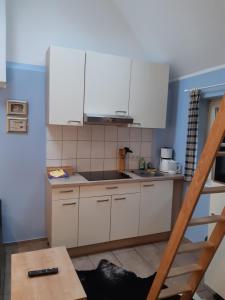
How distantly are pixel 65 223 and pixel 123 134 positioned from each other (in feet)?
4.45

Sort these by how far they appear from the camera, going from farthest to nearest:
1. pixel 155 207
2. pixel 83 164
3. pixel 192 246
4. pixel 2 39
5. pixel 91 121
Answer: pixel 83 164, pixel 155 207, pixel 91 121, pixel 2 39, pixel 192 246

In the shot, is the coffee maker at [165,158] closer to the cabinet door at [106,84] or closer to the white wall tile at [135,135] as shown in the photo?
the white wall tile at [135,135]

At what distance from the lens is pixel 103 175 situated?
117 inches

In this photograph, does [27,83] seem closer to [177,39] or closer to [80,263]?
[177,39]

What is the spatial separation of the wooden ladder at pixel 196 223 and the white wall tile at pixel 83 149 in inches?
70.8

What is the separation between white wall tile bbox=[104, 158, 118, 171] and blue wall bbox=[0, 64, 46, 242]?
2.62 feet

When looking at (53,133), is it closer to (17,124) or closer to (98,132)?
(17,124)

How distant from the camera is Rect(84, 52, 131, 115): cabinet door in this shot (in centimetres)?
269

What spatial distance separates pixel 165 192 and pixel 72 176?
115 centimetres

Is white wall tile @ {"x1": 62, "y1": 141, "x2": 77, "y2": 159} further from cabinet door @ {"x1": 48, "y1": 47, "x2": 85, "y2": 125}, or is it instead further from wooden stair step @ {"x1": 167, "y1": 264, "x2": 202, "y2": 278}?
wooden stair step @ {"x1": 167, "y1": 264, "x2": 202, "y2": 278}

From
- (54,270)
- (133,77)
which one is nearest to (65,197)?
(54,270)

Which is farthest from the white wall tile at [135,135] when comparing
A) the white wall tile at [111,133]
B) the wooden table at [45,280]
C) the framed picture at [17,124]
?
the wooden table at [45,280]

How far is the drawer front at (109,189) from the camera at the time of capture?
8.61 ft

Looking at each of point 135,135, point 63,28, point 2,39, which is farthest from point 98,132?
point 2,39
